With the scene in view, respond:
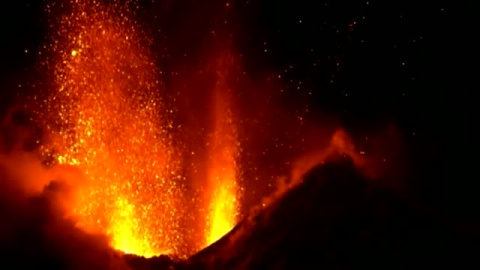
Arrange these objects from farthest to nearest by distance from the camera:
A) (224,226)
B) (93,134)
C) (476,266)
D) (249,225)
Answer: (224,226) → (93,134) → (249,225) → (476,266)

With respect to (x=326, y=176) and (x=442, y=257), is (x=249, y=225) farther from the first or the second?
(x=442, y=257)

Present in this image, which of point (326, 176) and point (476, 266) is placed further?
point (326, 176)

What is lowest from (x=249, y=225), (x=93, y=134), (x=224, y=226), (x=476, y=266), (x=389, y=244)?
(x=476, y=266)

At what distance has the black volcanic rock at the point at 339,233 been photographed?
835 inches

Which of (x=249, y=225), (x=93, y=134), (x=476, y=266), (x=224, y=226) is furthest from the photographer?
(x=224, y=226)

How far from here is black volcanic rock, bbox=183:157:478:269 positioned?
21.2m

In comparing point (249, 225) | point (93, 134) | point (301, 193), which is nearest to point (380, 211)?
point (301, 193)

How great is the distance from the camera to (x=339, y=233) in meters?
22.2

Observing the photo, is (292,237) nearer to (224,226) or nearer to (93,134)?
(224,226)

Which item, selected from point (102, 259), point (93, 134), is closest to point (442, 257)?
point (102, 259)

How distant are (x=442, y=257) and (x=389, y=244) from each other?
158cm

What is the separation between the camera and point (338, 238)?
22.0 meters

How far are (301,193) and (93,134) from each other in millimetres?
8625

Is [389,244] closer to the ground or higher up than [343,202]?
closer to the ground
